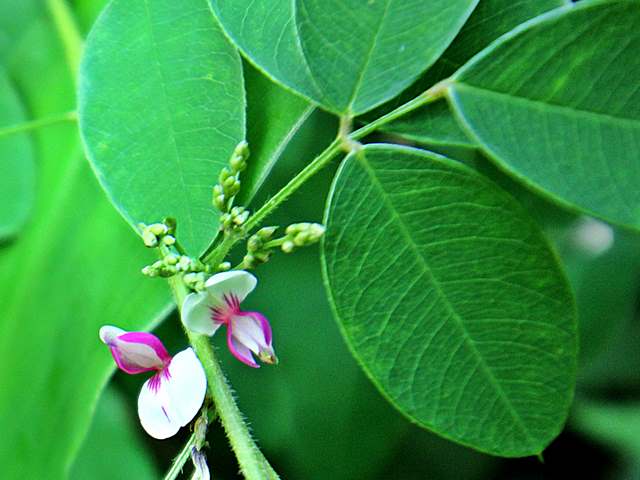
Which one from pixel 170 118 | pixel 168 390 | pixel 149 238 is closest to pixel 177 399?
pixel 168 390

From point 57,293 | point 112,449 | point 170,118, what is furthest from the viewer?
point 112,449

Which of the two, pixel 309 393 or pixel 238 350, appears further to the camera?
pixel 309 393

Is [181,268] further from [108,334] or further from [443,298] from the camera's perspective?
[443,298]

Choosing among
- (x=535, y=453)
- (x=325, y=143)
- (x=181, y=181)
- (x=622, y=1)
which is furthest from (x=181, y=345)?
(x=622, y=1)

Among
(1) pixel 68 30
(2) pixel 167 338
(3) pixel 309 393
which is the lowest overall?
(3) pixel 309 393

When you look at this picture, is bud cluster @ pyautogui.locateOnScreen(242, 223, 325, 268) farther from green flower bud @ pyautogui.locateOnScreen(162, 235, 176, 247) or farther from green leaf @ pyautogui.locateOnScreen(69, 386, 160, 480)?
green leaf @ pyautogui.locateOnScreen(69, 386, 160, 480)

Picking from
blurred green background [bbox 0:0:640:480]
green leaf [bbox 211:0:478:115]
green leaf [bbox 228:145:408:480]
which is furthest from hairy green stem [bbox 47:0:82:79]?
green leaf [bbox 211:0:478:115]
